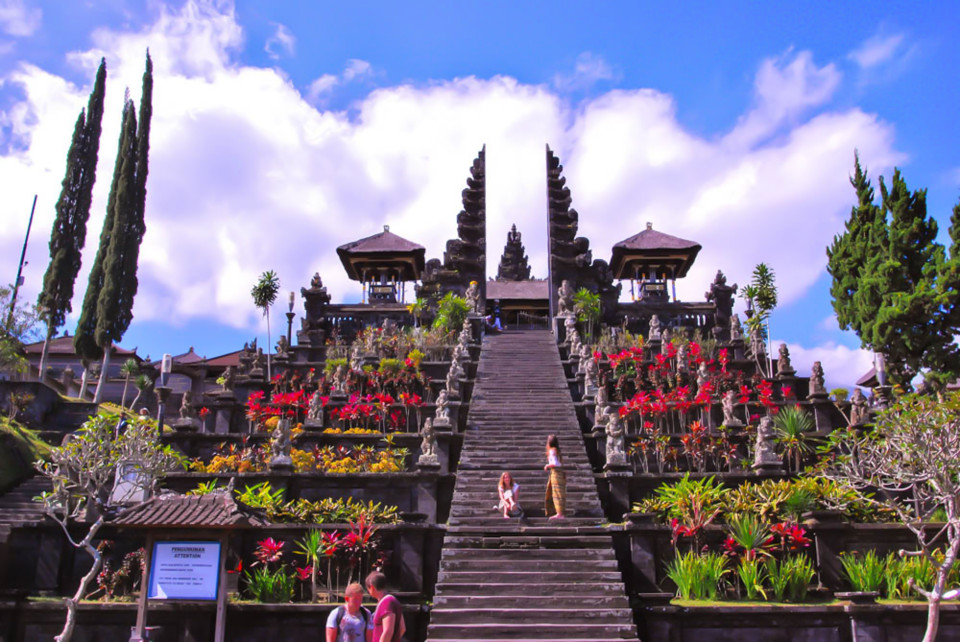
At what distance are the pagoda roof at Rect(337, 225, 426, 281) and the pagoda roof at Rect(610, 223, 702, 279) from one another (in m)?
8.49

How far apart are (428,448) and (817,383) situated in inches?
367

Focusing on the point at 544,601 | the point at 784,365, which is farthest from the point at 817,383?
the point at 544,601

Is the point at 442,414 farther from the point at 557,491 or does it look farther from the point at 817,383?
the point at 817,383

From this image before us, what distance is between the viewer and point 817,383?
17.3 metres

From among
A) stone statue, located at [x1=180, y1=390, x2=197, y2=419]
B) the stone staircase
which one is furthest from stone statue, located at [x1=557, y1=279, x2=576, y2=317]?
stone statue, located at [x1=180, y1=390, x2=197, y2=419]

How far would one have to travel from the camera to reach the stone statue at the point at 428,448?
1277cm

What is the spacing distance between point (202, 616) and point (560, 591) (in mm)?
4600

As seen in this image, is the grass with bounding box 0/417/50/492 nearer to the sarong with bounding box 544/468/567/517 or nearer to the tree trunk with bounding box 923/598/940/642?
the sarong with bounding box 544/468/567/517

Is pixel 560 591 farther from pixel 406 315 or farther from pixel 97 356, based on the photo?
pixel 97 356

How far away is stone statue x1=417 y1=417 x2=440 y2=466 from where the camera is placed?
12766 millimetres

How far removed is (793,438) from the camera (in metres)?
14.6

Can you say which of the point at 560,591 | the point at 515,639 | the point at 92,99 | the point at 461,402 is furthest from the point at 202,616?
the point at 92,99

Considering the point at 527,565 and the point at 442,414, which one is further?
the point at 442,414

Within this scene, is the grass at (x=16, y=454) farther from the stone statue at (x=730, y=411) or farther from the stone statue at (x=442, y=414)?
the stone statue at (x=730, y=411)
